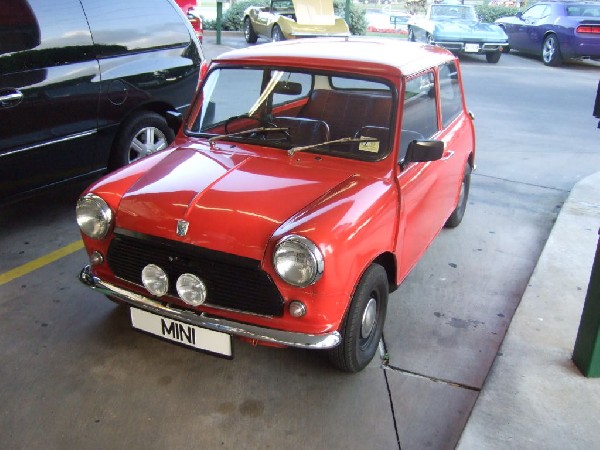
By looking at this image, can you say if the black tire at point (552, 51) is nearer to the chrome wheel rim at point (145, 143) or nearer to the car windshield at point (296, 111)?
the chrome wheel rim at point (145, 143)

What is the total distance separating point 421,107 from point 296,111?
786 mm

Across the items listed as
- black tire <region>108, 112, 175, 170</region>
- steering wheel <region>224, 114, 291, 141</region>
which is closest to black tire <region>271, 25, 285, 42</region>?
black tire <region>108, 112, 175, 170</region>

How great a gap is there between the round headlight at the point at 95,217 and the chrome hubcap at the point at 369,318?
4.33 feet

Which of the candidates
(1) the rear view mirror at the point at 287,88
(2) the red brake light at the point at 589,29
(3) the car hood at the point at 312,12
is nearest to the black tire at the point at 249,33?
(3) the car hood at the point at 312,12

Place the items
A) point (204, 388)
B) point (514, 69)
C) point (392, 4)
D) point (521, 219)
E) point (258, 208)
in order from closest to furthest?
point (258, 208) < point (204, 388) < point (521, 219) < point (514, 69) < point (392, 4)

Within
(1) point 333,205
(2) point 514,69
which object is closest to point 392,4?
(2) point 514,69

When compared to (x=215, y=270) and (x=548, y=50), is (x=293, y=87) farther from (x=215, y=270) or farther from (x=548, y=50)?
(x=548, y=50)

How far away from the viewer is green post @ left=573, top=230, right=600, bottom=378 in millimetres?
2840

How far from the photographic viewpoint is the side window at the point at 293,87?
3.55m

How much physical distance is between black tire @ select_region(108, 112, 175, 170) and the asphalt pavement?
2.99 meters

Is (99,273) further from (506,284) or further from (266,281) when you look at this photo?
(506,284)

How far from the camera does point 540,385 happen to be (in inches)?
114

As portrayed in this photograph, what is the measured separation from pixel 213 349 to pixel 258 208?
0.67 metres

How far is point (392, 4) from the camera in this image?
31375 millimetres
